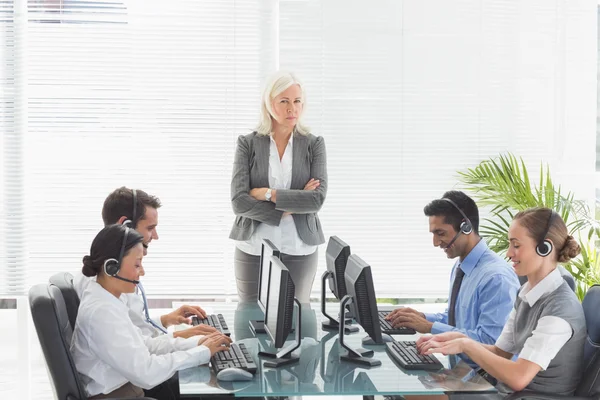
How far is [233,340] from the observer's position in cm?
327

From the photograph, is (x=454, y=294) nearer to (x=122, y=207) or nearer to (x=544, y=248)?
(x=544, y=248)

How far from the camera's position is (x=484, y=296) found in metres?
3.22

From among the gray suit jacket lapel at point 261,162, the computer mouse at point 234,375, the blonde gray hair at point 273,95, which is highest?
the blonde gray hair at point 273,95

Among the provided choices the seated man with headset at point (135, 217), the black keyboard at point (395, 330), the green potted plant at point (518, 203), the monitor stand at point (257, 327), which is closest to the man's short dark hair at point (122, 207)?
the seated man with headset at point (135, 217)

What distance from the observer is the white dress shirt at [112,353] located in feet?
8.95

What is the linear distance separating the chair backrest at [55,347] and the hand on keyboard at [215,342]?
1.56 feet

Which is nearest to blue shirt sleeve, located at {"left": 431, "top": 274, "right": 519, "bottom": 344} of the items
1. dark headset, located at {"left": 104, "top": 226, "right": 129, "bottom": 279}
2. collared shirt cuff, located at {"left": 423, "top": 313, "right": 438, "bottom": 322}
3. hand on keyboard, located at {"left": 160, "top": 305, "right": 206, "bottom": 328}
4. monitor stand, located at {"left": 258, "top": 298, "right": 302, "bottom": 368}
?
collared shirt cuff, located at {"left": 423, "top": 313, "right": 438, "bottom": 322}

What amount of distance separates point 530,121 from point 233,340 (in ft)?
10.4

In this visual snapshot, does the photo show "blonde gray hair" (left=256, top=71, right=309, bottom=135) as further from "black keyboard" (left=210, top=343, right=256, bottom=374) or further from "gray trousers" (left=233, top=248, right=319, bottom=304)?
"black keyboard" (left=210, top=343, right=256, bottom=374)

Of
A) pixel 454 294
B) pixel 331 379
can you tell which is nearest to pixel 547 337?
pixel 331 379

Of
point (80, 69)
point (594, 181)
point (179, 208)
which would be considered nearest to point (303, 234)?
point (179, 208)

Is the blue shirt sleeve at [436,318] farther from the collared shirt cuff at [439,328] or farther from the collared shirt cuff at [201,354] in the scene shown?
the collared shirt cuff at [201,354]

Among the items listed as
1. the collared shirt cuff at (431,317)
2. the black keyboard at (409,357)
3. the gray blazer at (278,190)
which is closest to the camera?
the black keyboard at (409,357)

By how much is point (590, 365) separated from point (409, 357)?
624 mm
